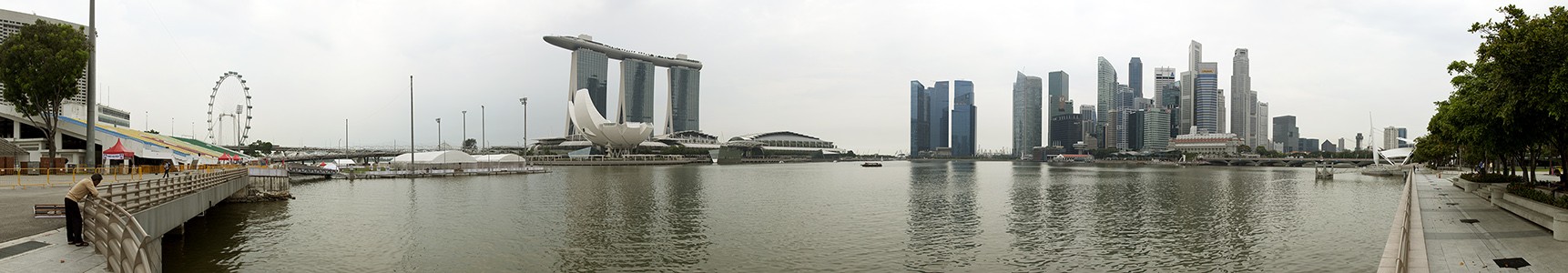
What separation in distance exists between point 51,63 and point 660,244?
28819 mm

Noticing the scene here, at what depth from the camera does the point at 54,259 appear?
11398 mm

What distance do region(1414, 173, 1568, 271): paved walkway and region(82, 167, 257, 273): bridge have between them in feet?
63.8

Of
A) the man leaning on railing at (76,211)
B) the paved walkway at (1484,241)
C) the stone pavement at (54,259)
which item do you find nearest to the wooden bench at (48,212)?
the stone pavement at (54,259)

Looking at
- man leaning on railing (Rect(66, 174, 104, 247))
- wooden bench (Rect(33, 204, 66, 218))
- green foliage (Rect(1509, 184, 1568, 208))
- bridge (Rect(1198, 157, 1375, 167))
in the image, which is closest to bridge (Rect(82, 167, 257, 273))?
man leaning on railing (Rect(66, 174, 104, 247))

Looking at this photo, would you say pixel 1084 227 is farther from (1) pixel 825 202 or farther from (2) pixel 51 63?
(2) pixel 51 63

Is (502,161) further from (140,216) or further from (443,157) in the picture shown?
(140,216)

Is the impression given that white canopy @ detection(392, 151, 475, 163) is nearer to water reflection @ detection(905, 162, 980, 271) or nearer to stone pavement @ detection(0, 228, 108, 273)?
water reflection @ detection(905, 162, 980, 271)

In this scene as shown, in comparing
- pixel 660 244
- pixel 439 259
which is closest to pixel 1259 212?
pixel 660 244

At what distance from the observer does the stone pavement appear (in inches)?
426

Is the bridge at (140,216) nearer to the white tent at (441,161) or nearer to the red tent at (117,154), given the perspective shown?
the red tent at (117,154)

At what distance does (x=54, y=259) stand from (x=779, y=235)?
17.4 meters

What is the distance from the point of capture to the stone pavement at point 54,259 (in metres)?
10.8

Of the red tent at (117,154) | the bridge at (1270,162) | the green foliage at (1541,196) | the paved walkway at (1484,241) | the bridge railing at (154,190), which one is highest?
the red tent at (117,154)

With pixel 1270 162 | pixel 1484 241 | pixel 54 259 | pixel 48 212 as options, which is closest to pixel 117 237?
pixel 54 259
